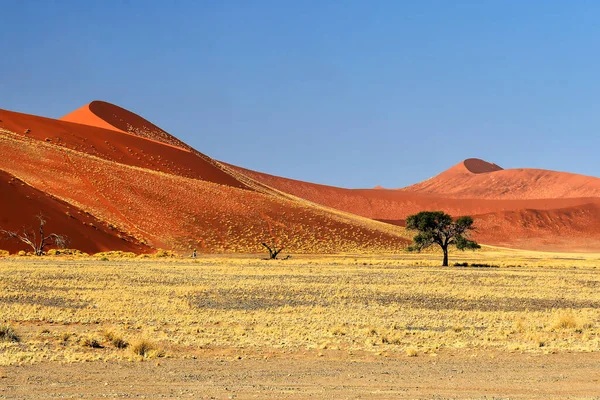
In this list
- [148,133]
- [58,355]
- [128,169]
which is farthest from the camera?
[148,133]

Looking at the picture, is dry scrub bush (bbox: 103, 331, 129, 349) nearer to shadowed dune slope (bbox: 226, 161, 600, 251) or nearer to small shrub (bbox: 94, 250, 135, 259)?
small shrub (bbox: 94, 250, 135, 259)

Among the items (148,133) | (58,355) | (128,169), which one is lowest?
(58,355)

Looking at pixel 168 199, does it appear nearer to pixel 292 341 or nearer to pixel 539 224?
pixel 292 341

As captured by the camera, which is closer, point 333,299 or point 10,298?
point 10,298

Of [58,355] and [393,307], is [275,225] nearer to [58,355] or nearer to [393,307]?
[393,307]

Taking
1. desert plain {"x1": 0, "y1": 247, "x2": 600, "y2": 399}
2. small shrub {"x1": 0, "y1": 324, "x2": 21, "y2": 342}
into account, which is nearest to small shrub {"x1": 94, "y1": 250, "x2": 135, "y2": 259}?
desert plain {"x1": 0, "y1": 247, "x2": 600, "y2": 399}

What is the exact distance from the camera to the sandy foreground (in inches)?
493

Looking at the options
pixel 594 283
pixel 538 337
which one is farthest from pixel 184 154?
pixel 538 337

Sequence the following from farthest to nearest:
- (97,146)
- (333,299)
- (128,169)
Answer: (97,146)
(128,169)
(333,299)

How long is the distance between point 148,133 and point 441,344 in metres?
142

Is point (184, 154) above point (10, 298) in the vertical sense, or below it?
above

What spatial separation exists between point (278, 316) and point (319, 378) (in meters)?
9.82

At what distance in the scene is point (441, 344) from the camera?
18.5 metres

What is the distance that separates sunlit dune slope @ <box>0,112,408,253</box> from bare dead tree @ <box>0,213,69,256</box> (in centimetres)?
1269
